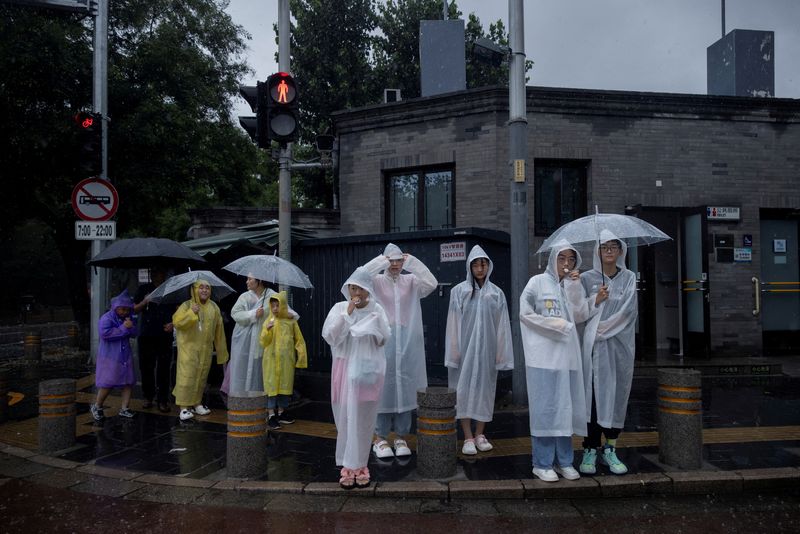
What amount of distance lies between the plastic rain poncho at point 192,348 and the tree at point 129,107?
770 cm

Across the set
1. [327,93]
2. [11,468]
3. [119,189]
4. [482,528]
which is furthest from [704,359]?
[327,93]

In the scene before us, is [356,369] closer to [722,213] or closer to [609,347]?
[609,347]

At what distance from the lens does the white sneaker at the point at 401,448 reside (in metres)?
5.69

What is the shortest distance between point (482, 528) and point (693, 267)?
27.4 feet

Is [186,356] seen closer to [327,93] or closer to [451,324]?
[451,324]

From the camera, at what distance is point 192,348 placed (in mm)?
7266

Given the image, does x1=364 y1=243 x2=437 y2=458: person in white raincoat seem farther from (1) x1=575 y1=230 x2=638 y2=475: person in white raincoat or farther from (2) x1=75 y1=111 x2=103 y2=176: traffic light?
(2) x1=75 y1=111 x2=103 y2=176: traffic light

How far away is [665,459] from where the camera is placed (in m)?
5.31

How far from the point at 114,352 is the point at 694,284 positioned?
384 inches

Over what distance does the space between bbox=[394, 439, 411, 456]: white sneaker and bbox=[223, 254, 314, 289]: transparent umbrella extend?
2.24 m

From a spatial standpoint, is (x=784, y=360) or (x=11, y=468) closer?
(x=11, y=468)

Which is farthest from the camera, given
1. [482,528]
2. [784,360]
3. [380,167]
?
[380,167]

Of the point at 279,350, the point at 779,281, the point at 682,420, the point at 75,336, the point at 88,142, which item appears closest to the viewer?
the point at 682,420

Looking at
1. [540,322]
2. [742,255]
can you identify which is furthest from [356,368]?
[742,255]
